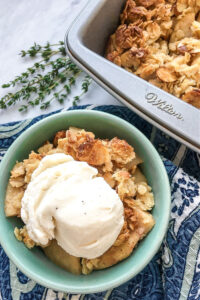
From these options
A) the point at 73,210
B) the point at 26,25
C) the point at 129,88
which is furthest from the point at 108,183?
the point at 26,25

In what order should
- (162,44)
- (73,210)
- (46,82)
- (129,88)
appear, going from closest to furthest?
(73,210) < (129,88) < (162,44) < (46,82)

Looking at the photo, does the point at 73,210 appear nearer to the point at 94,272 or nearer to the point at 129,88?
the point at 94,272

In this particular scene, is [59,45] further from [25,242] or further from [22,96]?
[25,242]

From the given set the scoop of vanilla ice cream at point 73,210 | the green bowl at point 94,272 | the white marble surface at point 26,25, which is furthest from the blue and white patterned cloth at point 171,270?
the white marble surface at point 26,25

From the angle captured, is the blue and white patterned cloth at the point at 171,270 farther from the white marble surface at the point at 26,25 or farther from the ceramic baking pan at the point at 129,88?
the white marble surface at the point at 26,25

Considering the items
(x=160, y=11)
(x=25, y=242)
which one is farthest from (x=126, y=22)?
(x=25, y=242)
